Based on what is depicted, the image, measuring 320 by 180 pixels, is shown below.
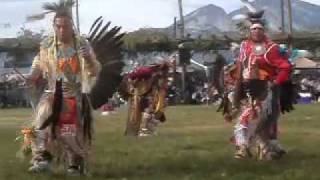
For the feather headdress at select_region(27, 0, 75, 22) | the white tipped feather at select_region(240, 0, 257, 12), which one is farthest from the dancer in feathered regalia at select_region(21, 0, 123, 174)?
the white tipped feather at select_region(240, 0, 257, 12)

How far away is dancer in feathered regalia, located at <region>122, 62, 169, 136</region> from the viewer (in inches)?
642

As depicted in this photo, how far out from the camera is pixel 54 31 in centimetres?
893

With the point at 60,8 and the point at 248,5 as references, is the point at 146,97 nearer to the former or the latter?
the point at 248,5

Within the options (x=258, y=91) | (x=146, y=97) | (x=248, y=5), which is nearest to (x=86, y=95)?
(x=258, y=91)

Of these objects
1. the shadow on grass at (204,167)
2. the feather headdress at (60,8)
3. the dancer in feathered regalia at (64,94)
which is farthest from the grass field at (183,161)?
the feather headdress at (60,8)

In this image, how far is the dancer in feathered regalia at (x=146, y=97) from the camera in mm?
16312

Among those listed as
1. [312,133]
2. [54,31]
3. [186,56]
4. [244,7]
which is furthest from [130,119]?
[186,56]

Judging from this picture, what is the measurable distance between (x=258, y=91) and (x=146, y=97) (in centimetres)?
668

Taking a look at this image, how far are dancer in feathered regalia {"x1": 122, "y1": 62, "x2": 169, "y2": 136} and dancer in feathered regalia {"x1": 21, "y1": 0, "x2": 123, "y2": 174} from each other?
714 centimetres

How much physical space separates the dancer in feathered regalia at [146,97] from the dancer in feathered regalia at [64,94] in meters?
7.14

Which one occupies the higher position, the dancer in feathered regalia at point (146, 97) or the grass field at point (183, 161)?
the dancer in feathered regalia at point (146, 97)

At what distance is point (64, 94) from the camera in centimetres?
875

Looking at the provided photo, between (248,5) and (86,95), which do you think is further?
(248,5)

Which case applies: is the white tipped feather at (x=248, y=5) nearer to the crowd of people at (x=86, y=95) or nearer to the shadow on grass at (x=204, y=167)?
the crowd of people at (x=86, y=95)
